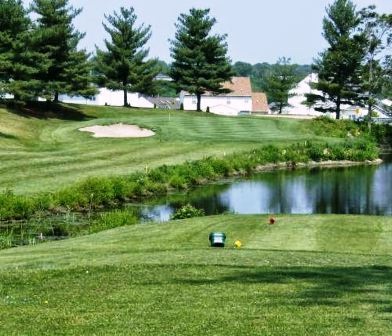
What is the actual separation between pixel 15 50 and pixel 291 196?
1211 inches

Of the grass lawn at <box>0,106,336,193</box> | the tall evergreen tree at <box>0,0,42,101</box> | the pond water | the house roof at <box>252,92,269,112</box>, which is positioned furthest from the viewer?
the house roof at <box>252,92,269,112</box>

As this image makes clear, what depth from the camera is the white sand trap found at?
183ft

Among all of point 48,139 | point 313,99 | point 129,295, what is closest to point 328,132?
point 313,99

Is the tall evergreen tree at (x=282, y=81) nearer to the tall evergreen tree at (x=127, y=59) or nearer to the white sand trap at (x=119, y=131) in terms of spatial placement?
the tall evergreen tree at (x=127, y=59)

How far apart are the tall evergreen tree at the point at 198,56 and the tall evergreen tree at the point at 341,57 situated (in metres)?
11.0

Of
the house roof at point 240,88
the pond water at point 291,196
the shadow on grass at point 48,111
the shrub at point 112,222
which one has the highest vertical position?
the house roof at point 240,88

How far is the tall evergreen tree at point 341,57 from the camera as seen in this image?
257ft

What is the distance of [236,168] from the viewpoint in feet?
155

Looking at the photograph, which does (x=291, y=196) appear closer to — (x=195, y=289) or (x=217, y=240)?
(x=217, y=240)

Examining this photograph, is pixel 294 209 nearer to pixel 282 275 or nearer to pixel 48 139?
pixel 282 275

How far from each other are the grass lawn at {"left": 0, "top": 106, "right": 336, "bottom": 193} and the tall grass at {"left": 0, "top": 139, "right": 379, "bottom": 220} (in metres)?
1.44

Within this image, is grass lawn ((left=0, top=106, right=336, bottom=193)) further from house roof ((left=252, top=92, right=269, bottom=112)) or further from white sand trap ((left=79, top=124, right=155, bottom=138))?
house roof ((left=252, top=92, right=269, bottom=112))

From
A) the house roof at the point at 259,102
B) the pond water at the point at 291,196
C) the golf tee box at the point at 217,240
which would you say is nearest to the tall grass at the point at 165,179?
the pond water at the point at 291,196

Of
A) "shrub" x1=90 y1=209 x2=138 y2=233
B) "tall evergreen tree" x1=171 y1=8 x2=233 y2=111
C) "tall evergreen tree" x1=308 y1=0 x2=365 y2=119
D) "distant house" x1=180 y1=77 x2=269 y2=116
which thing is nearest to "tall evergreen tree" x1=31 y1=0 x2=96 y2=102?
"tall evergreen tree" x1=171 y1=8 x2=233 y2=111
